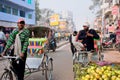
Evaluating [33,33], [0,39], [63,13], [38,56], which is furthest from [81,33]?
[63,13]

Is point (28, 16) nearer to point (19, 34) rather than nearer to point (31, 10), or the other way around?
point (31, 10)

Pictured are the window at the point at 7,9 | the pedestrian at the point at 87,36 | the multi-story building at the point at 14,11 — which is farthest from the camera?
the window at the point at 7,9

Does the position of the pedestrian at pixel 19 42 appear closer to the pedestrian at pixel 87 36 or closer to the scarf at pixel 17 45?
the scarf at pixel 17 45

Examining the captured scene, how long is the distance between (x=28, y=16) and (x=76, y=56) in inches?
1862

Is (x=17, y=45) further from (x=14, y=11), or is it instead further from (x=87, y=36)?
(x=14, y=11)

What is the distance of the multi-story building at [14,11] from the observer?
41.6 meters

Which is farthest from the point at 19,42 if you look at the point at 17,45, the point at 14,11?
the point at 14,11

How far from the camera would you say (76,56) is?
31.1ft

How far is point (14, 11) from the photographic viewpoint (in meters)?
48.2

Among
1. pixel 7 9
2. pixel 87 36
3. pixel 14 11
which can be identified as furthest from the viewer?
pixel 14 11

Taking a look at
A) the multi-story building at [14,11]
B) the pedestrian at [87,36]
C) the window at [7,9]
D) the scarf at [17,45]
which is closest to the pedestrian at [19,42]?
the scarf at [17,45]

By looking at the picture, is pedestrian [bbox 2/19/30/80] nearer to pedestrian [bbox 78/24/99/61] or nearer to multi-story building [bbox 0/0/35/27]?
pedestrian [bbox 78/24/99/61]

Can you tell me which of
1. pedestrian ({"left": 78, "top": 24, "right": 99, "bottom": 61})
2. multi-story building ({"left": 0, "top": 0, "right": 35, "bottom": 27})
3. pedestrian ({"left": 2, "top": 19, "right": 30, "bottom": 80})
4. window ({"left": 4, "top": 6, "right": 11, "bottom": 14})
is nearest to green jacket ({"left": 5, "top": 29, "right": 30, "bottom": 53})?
pedestrian ({"left": 2, "top": 19, "right": 30, "bottom": 80})

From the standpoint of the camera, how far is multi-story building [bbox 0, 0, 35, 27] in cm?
4156
